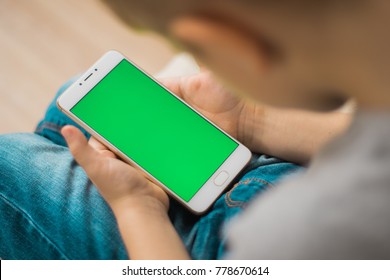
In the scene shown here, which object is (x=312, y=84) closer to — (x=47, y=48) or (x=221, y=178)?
(x=221, y=178)

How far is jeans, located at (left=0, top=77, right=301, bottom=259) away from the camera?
54cm

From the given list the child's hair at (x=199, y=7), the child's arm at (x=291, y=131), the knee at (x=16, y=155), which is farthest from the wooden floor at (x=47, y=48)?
the child's hair at (x=199, y=7)

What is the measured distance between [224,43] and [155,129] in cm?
38

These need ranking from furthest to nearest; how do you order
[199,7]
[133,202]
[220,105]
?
[220,105] < [133,202] < [199,7]

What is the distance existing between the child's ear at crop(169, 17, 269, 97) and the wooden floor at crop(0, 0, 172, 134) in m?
0.77

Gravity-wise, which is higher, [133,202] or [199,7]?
[199,7]

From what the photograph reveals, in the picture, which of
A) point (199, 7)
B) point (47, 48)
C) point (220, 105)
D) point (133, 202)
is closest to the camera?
point (199, 7)

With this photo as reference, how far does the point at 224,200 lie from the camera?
1.87ft

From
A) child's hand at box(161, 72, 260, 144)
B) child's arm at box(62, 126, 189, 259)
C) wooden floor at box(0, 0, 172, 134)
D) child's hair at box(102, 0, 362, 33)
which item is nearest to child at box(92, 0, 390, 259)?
child's hair at box(102, 0, 362, 33)

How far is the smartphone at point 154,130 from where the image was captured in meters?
0.62

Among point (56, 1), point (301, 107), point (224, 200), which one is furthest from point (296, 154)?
point (56, 1)

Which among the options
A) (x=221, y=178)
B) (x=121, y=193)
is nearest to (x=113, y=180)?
(x=121, y=193)

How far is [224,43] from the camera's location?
28 centimetres
